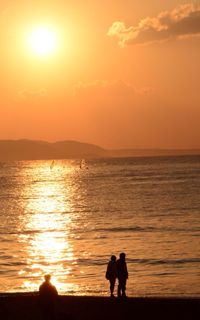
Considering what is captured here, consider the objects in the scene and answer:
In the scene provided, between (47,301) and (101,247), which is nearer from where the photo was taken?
(47,301)

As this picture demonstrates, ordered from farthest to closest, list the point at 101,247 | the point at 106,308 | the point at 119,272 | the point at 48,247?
the point at 48,247, the point at 101,247, the point at 119,272, the point at 106,308

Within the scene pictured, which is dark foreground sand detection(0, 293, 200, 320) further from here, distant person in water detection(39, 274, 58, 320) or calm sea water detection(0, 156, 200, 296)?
calm sea water detection(0, 156, 200, 296)

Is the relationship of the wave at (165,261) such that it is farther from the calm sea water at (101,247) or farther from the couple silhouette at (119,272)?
the couple silhouette at (119,272)

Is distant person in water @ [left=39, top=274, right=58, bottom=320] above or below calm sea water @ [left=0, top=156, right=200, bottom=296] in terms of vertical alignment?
above

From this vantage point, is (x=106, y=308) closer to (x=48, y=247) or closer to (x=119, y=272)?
(x=119, y=272)

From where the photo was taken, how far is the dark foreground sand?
20.5m

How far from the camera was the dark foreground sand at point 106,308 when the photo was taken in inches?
807

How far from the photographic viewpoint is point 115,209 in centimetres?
7344

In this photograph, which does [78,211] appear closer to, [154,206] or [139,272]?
[154,206]

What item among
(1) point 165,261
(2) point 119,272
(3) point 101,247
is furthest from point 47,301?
(3) point 101,247

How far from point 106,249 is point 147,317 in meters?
19.8

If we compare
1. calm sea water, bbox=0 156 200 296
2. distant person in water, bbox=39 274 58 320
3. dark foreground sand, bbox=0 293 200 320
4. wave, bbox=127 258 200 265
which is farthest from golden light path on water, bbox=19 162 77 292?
distant person in water, bbox=39 274 58 320

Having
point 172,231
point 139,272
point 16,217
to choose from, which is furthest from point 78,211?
point 139,272

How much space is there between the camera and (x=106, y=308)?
21.5m
